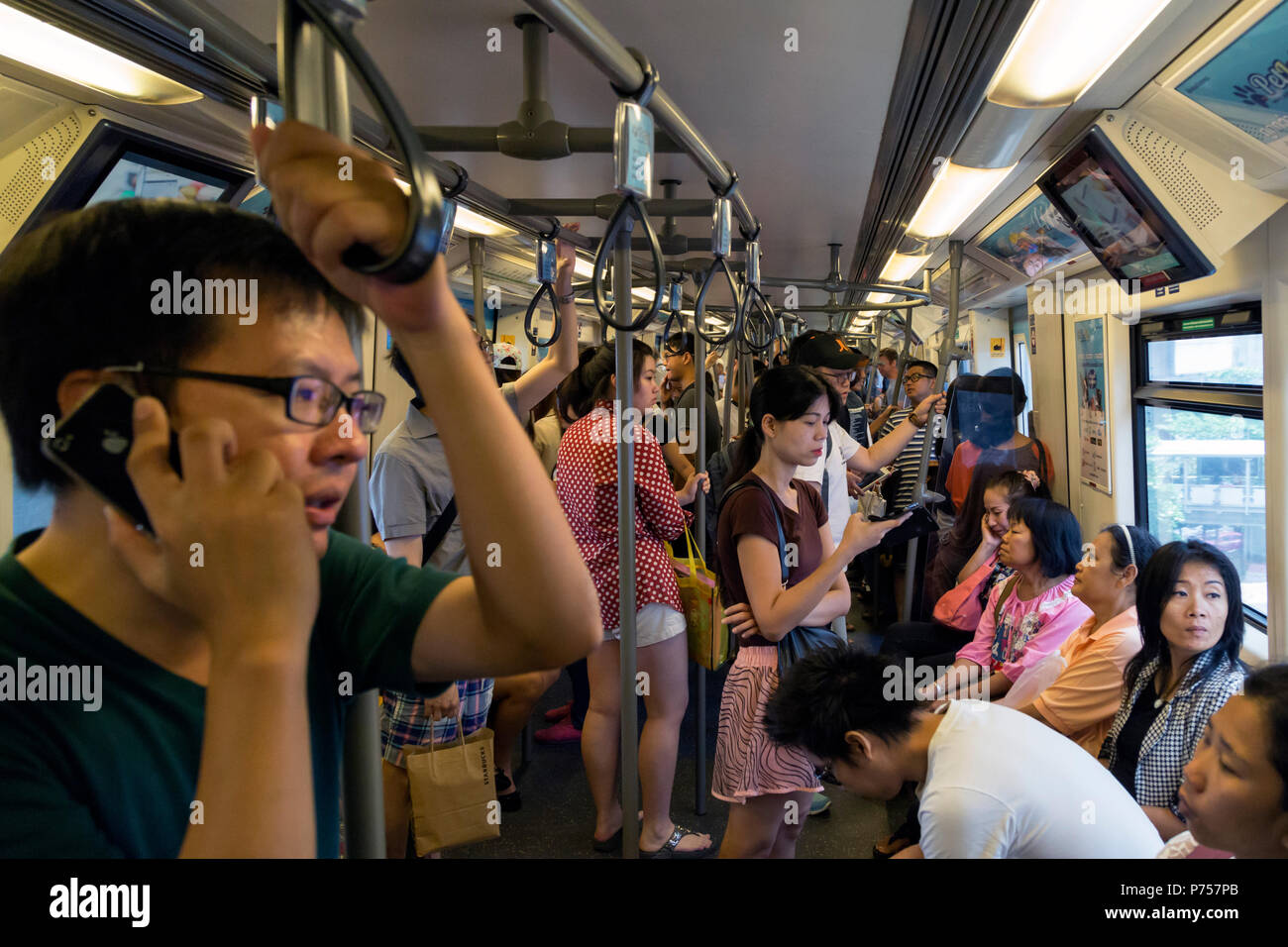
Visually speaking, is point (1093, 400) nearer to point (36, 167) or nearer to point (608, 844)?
point (608, 844)

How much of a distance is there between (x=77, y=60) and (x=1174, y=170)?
2.85m

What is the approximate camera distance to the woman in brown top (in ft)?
7.12

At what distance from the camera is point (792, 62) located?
1977mm

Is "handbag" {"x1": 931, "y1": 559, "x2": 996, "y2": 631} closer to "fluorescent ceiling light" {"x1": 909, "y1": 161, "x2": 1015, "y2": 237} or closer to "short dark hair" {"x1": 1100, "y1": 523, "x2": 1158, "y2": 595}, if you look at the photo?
"short dark hair" {"x1": 1100, "y1": 523, "x2": 1158, "y2": 595}

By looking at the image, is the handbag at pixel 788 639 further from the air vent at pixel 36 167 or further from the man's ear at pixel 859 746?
the air vent at pixel 36 167

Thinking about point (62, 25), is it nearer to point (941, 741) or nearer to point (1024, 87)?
point (941, 741)

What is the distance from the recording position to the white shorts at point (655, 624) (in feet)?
8.80

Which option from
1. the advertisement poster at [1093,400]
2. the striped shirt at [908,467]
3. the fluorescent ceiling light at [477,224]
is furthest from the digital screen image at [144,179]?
the advertisement poster at [1093,400]

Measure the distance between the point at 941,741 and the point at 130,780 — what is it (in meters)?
1.49

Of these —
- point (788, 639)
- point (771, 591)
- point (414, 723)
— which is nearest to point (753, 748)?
point (788, 639)

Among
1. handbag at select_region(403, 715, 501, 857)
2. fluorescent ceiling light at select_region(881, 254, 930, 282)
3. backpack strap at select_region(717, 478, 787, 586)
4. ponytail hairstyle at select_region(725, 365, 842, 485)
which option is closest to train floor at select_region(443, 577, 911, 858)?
handbag at select_region(403, 715, 501, 857)

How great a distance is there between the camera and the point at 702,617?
2.77 metres

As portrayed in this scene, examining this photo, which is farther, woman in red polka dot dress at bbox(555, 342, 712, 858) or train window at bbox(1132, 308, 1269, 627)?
train window at bbox(1132, 308, 1269, 627)

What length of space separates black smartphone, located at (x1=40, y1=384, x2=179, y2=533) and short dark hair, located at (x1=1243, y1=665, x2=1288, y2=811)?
1.44 meters
